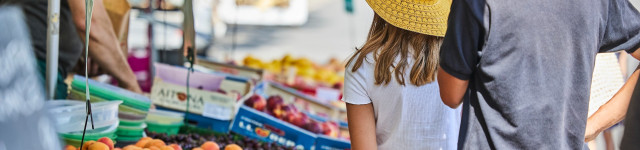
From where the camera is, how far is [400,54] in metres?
1.83

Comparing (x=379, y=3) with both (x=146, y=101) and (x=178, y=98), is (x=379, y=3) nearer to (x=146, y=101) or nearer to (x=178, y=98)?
(x=146, y=101)

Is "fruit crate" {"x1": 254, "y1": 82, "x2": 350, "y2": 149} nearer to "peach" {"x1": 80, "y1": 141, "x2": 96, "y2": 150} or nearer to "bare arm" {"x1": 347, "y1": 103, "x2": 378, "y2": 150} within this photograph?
"peach" {"x1": 80, "y1": 141, "x2": 96, "y2": 150}

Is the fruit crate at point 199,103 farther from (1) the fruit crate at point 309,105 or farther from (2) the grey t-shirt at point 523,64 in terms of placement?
(2) the grey t-shirt at point 523,64

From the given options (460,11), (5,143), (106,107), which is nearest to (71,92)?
(106,107)

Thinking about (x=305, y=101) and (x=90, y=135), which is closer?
(x=90, y=135)

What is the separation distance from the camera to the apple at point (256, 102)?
362cm

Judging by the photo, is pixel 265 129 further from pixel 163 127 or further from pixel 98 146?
pixel 98 146

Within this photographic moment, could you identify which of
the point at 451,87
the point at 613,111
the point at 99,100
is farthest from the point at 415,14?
the point at 99,100

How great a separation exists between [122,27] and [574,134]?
7.15 feet

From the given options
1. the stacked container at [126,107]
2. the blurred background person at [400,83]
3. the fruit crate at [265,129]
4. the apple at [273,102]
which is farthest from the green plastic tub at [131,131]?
the blurred background person at [400,83]

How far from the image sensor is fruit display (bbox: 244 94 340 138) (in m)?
3.54

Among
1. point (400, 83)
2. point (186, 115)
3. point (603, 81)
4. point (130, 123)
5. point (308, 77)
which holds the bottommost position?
point (308, 77)

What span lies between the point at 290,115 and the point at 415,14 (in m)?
1.92

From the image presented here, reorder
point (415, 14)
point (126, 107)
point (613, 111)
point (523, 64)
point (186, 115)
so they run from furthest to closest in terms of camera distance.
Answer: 1. point (186, 115)
2. point (126, 107)
3. point (415, 14)
4. point (613, 111)
5. point (523, 64)
